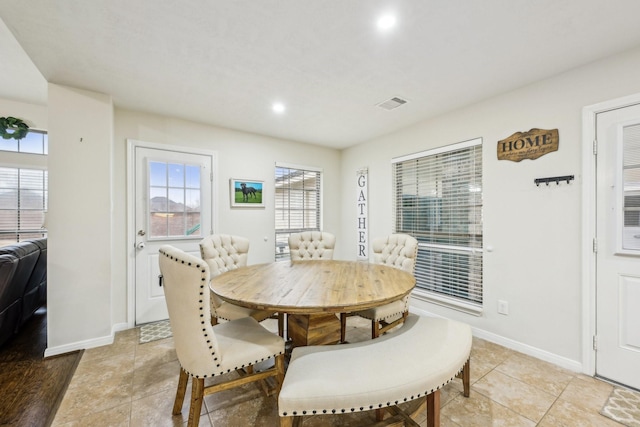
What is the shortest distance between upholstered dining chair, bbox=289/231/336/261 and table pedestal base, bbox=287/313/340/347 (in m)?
1.14

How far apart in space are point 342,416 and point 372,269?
1092mm

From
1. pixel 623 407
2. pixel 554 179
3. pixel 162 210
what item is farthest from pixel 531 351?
pixel 162 210

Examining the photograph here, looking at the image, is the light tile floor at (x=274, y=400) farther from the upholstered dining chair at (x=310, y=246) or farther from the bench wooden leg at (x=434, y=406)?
the upholstered dining chair at (x=310, y=246)

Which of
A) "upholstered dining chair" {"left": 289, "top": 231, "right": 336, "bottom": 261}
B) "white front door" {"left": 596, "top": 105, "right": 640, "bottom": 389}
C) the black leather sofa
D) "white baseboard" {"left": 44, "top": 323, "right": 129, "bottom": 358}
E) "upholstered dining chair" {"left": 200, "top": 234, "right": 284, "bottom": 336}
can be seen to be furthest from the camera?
"upholstered dining chair" {"left": 289, "top": 231, "right": 336, "bottom": 261}

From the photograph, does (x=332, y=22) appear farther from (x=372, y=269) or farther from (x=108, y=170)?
(x=108, y=170)

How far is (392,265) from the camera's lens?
2744 millimetres

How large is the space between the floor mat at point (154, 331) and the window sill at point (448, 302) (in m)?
3.00

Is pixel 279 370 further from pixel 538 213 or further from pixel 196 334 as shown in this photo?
pixel 538 213

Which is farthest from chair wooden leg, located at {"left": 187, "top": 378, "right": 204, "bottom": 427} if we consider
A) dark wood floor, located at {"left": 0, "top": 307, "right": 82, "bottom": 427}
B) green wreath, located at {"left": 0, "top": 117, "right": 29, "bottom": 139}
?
green wreath, located at {"left": 0, "top": 117, "right": 29, "bottom": 139}

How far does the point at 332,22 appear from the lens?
167 centimetres

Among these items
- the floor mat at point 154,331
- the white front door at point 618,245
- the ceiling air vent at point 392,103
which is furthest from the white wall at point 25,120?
the white front door at point 618,245

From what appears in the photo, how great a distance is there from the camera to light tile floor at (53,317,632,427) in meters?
1.63

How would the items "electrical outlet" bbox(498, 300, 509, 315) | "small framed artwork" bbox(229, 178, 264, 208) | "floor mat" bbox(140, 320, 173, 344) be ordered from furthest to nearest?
"small framed artwork" bbox(229, 178, 264, 208) < "floor mat" bbox(140, 320, 173, 344) < "electrical outlet" bbox(498, 300, 509, 315)

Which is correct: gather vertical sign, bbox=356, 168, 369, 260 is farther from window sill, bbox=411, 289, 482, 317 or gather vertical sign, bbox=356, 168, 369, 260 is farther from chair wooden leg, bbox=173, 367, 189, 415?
chair wooden leg, bbox=173, 367, 189, 415
